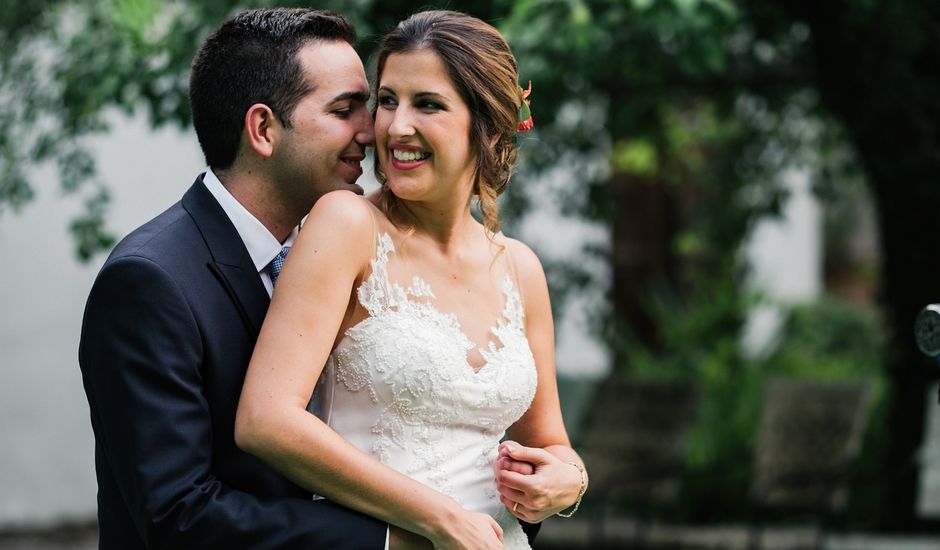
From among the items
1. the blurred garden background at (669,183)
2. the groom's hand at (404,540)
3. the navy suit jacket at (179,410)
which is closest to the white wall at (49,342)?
the blurred garden background at (669,183)

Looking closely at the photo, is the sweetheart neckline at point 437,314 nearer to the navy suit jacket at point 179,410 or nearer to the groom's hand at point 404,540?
the navy suit jacket at point 179,410

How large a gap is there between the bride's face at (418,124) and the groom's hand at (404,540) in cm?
66

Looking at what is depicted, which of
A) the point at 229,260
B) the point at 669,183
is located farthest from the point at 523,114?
the point at 669,183

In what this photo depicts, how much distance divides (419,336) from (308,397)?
0.31 meters

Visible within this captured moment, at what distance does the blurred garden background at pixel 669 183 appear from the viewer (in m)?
5.09

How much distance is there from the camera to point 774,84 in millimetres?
7508

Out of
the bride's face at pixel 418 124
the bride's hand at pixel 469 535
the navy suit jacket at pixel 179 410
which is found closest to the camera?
the navy suit jacket at pixel 179 410


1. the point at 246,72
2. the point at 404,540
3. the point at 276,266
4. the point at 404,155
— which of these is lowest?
the point at 404,540

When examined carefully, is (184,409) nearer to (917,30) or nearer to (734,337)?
A: (917,30)

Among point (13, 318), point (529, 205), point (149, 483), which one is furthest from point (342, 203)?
point (13, 318)

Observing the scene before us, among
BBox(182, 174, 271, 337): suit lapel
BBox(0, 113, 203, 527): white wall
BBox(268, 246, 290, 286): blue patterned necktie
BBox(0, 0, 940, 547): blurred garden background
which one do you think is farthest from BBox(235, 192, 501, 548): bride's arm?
BBox(0, 113, 203, 527): white wall

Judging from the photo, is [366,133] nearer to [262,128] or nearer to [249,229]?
[262,128]

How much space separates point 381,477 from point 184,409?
1.25 ft

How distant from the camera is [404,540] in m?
2.28
